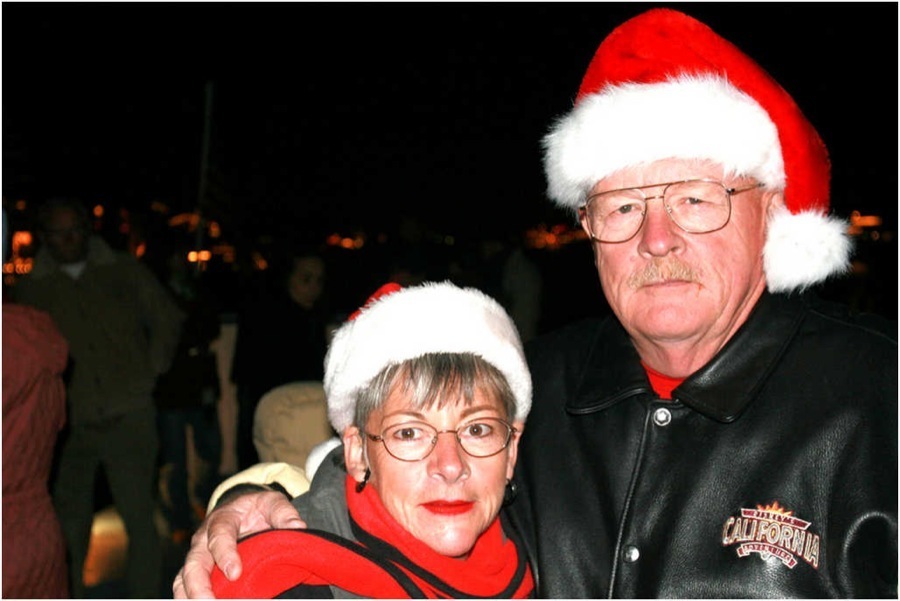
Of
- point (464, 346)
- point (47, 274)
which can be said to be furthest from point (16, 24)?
point (464, 346)

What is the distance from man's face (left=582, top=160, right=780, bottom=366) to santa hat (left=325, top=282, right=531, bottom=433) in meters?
0.35

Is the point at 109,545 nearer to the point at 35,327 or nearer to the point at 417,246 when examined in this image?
the point at 35,327

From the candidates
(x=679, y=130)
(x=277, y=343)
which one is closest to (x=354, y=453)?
(x=679, y=130)

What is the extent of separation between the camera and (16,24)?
45.4ft

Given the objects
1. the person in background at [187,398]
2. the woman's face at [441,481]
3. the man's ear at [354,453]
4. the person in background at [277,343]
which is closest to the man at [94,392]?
the person in background at [187,398]

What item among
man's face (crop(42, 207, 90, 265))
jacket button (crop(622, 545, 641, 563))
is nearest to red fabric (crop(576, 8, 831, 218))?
jacket button (crop(622, 545, 641, 563))

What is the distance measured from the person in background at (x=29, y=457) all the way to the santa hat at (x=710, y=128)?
8.60 ft

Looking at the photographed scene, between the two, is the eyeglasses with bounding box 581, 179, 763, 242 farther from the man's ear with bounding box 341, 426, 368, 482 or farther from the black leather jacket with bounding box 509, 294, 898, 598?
the man's ear with bounding box 341, 426, 368, 482

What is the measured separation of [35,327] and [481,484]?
2563mm

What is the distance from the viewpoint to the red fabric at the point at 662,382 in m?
2.50

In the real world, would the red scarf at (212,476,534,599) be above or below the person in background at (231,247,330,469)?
below

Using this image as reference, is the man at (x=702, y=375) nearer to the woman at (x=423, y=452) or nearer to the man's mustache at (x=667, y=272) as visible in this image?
the man's mustache at (x=667, y=272)

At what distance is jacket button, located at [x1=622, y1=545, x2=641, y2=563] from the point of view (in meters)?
2.25

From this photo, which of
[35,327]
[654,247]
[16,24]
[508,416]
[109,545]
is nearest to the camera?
[654,247]
